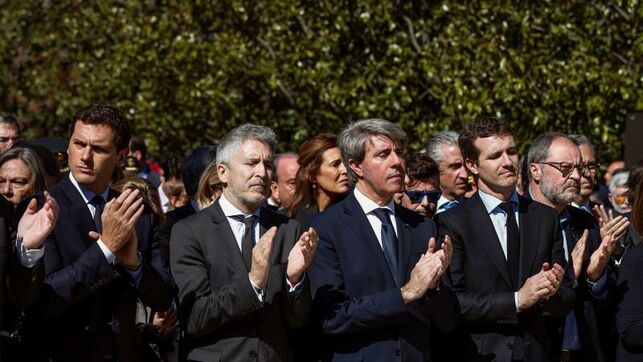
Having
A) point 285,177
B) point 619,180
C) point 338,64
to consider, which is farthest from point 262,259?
point 338,64

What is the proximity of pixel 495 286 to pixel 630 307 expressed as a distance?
2.55ft

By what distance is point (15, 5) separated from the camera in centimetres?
2203

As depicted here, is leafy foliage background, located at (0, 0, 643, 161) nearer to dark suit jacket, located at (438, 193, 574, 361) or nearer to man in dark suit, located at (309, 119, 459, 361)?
dark suit jacket, located at (438, 193, 574, 361)

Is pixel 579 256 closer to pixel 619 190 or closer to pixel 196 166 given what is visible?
pixel 196 166

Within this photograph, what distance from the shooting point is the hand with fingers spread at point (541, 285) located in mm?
6598

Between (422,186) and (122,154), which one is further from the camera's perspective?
(422,186)

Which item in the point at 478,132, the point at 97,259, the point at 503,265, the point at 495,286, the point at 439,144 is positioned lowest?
the point at 495,286

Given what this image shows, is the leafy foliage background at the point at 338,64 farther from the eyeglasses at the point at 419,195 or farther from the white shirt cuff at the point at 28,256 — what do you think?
the white shirt cuff at the point at 28,256

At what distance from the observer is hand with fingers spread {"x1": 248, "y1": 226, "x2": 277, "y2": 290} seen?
20.7ft

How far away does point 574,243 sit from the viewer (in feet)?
25.6

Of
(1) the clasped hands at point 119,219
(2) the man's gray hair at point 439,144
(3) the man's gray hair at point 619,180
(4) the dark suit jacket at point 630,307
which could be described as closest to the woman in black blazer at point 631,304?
(4) the dark suit jacket at point 630,307

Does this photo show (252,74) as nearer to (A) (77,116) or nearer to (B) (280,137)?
(B) (280,137)

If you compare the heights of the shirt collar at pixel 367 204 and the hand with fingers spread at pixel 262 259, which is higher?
the shirt collar at pixel 367 204

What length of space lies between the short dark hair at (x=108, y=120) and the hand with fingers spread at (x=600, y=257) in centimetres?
281
